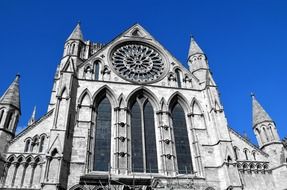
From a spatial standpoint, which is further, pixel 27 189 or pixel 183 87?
pixel 183 87

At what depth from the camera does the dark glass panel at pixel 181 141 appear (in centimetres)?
1777

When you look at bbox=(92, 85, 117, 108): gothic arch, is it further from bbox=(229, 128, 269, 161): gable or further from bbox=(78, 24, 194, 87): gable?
bbox=(229, 128, 269, 161): gable

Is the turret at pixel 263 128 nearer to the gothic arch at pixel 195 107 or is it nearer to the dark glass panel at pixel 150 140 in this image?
the gothic arch at pixel 195 107

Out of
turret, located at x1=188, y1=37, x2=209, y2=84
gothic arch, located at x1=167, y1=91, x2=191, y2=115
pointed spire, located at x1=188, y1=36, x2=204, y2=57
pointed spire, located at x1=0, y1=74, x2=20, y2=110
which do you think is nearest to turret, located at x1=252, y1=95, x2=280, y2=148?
turret, located at x1=188, y1=37, x2=209, y2=84

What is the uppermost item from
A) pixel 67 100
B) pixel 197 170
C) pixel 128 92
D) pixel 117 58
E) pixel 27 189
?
pixel 117 58

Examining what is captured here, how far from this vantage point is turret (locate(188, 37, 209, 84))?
22797mm

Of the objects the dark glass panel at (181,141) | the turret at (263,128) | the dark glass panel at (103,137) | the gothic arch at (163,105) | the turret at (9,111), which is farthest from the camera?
the gothic arch at (163,105)

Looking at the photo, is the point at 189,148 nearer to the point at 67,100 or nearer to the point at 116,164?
the point at 116,164

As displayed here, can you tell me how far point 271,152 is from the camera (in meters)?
18.6

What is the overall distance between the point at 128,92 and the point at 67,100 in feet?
14.6

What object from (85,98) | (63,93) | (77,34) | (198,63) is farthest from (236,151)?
(77,34)

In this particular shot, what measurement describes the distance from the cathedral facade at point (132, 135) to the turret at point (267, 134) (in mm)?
64

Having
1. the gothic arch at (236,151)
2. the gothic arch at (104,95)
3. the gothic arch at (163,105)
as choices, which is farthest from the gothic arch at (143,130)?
the gothic arch at (236,151)

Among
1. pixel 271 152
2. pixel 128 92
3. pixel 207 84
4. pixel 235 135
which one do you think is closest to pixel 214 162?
pixel 235 135
